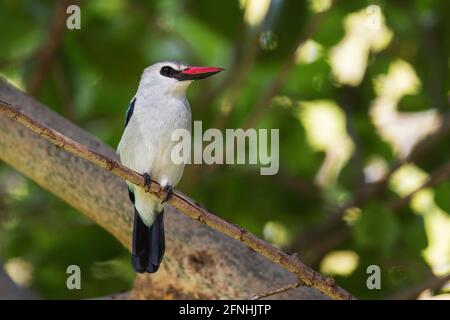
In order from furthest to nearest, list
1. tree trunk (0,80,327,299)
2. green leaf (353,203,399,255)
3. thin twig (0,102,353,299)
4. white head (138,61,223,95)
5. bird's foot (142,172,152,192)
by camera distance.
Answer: green leaf (353,203,399,255), tree trunk (0,80,327,299), white head (138,61,223,95), bird's foot (142,172,152,192), thin twig (0,102,353,299)

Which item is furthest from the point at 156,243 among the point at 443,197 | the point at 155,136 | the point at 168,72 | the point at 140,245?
the point at 443,197

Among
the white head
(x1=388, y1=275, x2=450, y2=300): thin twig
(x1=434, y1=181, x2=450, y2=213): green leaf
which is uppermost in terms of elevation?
(x1=434, y1=181, x2=450, y2=213): green leaf

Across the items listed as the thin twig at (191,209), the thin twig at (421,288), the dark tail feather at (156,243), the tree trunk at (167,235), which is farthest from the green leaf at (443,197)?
the dark tail feather at (156,243)

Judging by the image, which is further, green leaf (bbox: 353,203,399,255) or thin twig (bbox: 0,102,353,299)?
green leaf (bbox: 353,203,399,255)

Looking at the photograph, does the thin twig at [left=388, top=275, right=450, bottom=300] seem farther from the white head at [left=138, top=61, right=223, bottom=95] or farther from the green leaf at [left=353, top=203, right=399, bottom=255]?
the white head at [left=138, top=61, right=223, bottom=95]

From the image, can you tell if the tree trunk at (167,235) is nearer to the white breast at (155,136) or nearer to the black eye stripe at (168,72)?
the white breast at (155,136)

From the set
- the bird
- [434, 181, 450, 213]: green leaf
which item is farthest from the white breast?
[434, 181, 450, 213]: green leaf

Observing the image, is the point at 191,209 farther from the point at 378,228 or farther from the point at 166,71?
the point at 378,228

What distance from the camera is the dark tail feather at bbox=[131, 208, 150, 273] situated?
3.72 meters

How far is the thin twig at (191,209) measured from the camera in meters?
3.10

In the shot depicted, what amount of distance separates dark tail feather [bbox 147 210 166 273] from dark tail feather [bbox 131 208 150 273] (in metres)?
0.02

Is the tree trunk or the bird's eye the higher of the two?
the bird's eye
